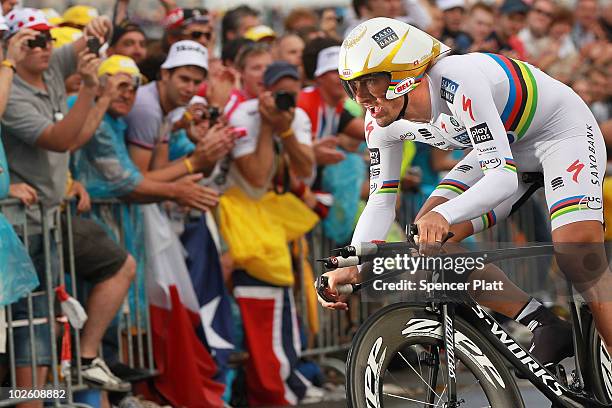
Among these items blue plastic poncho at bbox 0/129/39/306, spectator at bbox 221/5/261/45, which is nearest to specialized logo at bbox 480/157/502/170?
blue plastic poncho at bbox 0/129/39/306

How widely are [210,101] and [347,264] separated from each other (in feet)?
14.9

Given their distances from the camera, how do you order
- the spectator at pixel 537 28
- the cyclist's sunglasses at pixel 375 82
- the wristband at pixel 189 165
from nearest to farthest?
the cyclist's sunglasses at pixel 375 82
the wristband at pixel 189 165
the spectator at pixel 537 28

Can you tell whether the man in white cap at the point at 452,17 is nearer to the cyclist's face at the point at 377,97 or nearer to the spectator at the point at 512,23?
the spectator at the point at 512,23

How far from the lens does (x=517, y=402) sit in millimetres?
5750

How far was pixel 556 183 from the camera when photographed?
247 inches

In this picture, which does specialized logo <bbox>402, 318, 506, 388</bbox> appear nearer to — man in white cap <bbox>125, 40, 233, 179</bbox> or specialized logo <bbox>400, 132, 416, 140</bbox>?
specialized logo <bbox>400, 132, 416, 140</bbox>

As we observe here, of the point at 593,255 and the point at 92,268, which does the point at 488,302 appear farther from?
the point at 92,268

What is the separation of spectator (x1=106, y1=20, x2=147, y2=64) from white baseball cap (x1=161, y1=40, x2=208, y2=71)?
0.47 meters

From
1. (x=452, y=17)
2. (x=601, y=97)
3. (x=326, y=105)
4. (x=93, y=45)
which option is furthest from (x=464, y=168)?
(x=601, y=97)

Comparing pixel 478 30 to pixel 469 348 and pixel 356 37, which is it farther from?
pixel 469 348

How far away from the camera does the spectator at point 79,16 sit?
9.48 metres

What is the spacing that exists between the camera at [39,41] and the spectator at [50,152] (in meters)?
0.01

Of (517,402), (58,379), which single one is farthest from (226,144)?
(517,402)

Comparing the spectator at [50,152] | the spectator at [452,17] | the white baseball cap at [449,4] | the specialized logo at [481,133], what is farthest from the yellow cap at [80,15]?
the white baseball cap at [449,4]
